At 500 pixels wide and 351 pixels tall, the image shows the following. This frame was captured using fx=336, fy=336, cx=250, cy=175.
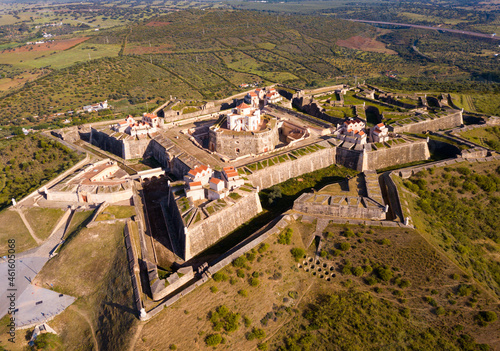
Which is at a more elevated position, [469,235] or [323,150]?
[323,150]

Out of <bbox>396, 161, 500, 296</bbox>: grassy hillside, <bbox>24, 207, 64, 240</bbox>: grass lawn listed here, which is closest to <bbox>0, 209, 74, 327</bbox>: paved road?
<bbox>24, 207, 64, 240</bbox>: grass lawn

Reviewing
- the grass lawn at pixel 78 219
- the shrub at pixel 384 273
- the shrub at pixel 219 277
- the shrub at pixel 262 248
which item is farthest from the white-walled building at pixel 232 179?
the shrub at pixel 384 273

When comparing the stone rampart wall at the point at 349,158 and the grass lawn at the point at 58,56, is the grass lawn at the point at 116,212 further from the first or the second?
the grass lawn at the point at 58,56

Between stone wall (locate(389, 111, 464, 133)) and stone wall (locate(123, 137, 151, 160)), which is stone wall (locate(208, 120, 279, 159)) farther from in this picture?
stone wall (locate(389, 111, 464, 133))

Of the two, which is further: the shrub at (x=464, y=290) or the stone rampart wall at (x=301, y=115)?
the stone rampart wall at (x=301, y=115)

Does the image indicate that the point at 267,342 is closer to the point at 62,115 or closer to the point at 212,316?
the point at 212,316

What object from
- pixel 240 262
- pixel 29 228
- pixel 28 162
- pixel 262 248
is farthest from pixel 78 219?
pixel 262 248

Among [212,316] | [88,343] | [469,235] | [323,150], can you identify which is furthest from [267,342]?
[323,150]
